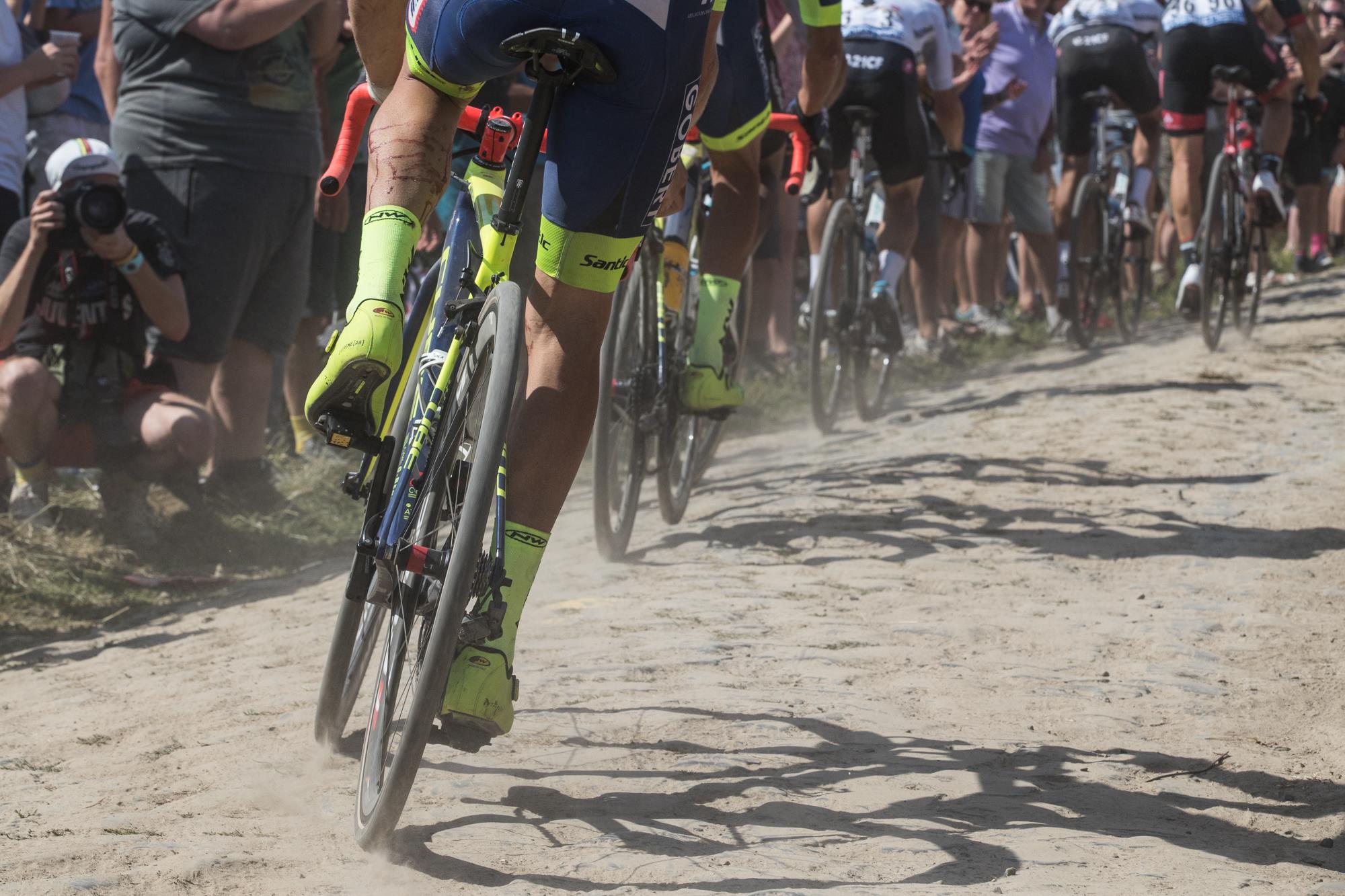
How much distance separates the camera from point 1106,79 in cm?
1008

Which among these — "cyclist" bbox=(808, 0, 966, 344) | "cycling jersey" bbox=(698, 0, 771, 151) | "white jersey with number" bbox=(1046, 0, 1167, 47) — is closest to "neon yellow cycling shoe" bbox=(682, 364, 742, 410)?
"cycling jersey" bbox=(698, 0, 771, 151)

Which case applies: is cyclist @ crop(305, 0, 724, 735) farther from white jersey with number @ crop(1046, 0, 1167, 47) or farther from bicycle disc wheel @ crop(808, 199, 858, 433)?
white jersey with number @ crop(1046, 0, 1167, 47)

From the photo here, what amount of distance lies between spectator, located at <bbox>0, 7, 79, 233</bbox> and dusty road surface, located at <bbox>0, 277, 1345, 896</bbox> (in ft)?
6.84

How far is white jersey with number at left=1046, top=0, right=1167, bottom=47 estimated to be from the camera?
10016mm

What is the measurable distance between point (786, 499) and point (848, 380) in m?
2.21

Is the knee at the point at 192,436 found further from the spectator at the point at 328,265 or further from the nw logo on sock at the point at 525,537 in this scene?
the nw logo on sock at the point at 525,537

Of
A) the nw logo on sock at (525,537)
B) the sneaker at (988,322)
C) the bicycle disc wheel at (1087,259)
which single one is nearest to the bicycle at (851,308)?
the bicycle disc wheel at (1087,259)

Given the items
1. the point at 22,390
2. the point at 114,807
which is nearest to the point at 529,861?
the point at 114,807

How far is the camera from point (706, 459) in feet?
20.4

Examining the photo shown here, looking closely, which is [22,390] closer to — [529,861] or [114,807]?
[114,807]

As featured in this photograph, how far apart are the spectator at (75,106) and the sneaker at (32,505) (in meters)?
1.57

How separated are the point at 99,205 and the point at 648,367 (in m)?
2.06

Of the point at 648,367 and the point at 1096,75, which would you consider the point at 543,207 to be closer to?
the point at 648,367

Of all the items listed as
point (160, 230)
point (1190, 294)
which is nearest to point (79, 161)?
point (160, 230)
